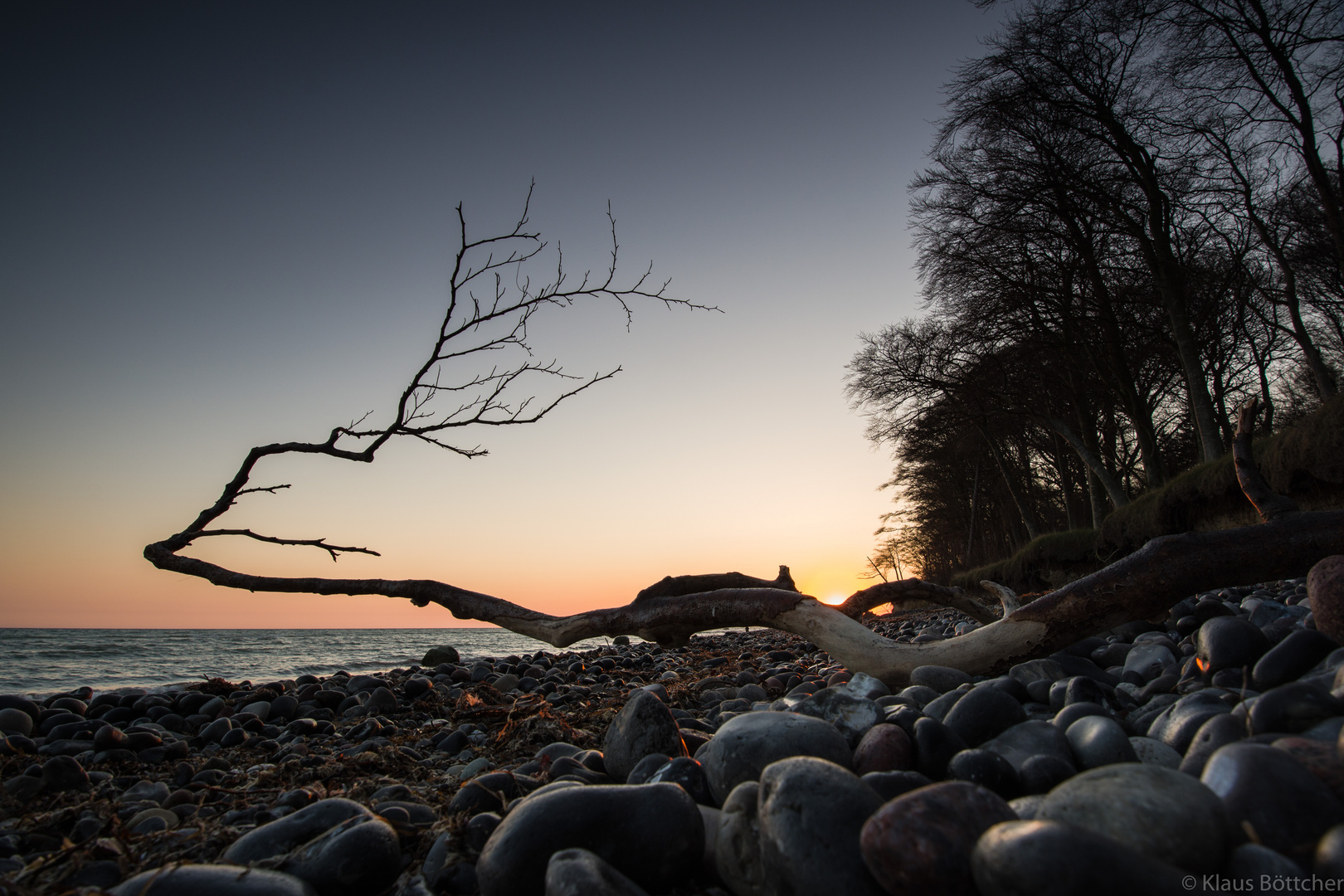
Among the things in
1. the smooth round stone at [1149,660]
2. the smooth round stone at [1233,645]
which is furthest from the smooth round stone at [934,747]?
the smooth round stone at [1149,660]

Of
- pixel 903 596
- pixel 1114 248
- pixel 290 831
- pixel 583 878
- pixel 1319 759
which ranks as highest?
pixel 1114 248

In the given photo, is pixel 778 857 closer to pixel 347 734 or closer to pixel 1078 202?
pixel 347 734

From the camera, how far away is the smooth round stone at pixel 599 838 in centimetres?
157

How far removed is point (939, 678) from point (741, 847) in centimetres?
211

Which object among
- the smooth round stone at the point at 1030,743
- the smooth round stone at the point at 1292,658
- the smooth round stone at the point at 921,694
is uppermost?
the smooth round stone at the point at 1292,658

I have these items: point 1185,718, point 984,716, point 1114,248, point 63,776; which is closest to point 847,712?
point 984,716

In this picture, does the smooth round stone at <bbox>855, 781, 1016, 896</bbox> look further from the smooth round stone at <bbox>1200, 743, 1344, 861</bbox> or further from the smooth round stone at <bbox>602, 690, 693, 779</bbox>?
the smooth round stone at <bbox>602, 690, 693, 779</bbox>

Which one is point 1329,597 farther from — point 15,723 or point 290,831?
point 15,723

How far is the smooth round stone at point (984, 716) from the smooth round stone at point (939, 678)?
880 mm

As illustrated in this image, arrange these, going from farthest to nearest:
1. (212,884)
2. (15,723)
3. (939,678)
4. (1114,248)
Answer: (1114,248) < (15,723) < (939,678) < (212,884)

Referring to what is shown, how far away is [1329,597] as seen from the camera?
2.40 m

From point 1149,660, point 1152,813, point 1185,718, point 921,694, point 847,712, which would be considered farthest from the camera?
point 1149,660

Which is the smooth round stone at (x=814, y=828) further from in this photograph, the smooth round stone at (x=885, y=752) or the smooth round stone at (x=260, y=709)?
the smooth round stone at (x=260, y=709)

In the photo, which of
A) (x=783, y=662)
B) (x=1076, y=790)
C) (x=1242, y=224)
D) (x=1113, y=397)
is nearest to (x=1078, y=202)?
(x=1242, y=224)
